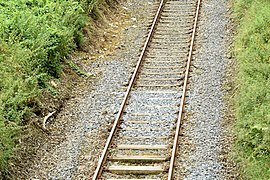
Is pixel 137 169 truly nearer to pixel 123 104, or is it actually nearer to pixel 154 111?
pixel 154 111

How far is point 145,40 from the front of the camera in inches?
660

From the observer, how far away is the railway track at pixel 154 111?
9.70 meters

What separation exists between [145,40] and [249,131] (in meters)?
7.42

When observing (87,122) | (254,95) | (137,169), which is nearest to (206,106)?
(254,95)

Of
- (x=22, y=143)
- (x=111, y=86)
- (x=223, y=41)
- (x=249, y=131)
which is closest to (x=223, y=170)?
(x=249, y=131)

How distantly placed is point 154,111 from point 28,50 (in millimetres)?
3154

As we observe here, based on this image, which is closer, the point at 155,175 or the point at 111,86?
the point at 155,175

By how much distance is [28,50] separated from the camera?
473 inches

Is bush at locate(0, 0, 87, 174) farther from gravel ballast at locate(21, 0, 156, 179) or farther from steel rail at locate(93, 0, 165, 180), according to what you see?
steel rail at locate(93, 0, 165, 180)

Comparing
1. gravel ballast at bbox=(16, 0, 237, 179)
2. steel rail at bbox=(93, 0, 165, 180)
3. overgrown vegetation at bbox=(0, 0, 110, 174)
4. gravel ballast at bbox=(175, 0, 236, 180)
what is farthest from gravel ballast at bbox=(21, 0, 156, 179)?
gravel ballast at bbox=(175, 0, 236, 180)

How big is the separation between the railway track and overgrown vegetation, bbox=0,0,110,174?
1849mm

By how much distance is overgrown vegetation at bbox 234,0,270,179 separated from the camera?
922cm

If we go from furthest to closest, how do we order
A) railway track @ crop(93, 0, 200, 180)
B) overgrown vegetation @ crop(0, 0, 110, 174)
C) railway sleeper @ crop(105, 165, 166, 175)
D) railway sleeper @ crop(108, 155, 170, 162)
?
overgrown vegetation @ crop(0, 0, 110, 174) < railway sleeper @ crop(108, 155, 170, 162) < railway track @ crop(93, 0, 200, 180) < railway sleeper @ crop(105, 165, 166, 175)

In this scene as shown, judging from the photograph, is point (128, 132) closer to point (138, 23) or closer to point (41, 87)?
point (41, 87)
